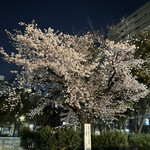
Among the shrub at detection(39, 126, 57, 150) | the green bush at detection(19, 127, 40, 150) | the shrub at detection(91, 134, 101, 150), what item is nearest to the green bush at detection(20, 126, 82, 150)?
the shrub at detection(39, 126, 57, 150)

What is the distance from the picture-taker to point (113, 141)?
9789 mm

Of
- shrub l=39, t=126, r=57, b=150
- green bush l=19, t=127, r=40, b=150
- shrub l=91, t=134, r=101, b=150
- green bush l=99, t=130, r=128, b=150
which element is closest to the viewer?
shrub l=39, t=126, r=57, b=150

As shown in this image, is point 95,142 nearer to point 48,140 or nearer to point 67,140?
point 67,140

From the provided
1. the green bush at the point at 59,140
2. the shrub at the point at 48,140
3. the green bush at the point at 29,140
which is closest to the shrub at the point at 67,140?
the green bush at the point at 59,140

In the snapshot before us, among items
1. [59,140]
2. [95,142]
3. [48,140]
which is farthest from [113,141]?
[48,140]

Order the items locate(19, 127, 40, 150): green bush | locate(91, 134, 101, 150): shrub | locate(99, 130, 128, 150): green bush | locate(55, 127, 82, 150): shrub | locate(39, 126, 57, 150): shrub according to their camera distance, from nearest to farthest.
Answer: locate(39, 126, 57, 150): shrub, locate(55, 127, 82, 150): shrub, locate(99, 130, 128, 150): green bush, locate(91, 134, 101, 150): shrub, locate(19, 127, 40, 150): green bush

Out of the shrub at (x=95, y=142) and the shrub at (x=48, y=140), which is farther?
the shrub at (x=95, y=142)

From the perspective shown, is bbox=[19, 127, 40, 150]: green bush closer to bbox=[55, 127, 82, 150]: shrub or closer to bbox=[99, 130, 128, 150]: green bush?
bbox=[55, 127, 82, 150]: shrub

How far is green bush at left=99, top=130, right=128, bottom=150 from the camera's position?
31.7 feet

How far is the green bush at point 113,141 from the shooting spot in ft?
31.7

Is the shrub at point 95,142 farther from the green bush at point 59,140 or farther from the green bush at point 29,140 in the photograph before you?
the green bush at point 29,140

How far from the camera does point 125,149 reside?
9492 mm

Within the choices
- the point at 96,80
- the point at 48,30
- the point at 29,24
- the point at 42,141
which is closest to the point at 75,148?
the point at 42,141

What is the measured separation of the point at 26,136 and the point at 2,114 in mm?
15325
